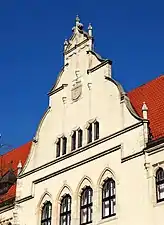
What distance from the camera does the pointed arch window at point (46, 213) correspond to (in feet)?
93.3

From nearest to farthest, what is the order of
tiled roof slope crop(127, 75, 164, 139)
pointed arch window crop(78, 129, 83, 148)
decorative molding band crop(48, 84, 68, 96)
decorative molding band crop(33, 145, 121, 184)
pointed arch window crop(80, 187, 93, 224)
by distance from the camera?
tiled roof slope crop(127, 75, 164, 139) < decorative molding band crop(33, 145, 121, 184) < pointed arch window crop(80, 187, 93, 224) < pointed arch window crop(78, 129, 83, 148) < decorative molding band crop(48, 84, 68, 96)

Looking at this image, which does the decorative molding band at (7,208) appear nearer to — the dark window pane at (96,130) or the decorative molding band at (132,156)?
the dark window pane at (96,130)

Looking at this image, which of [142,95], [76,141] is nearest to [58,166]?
[76,141]

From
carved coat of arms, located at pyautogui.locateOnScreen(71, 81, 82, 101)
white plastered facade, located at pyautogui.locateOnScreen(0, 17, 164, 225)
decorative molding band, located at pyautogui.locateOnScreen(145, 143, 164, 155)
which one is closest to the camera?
decorative molding band, located at pyautogui.locateOnScreen(145, 143, 164, 155)

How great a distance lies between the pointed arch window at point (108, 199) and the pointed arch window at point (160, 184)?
2.66 m

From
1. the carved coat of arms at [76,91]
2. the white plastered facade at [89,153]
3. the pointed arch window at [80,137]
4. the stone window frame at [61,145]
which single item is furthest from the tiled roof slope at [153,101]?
the stone window frame at [61,145]

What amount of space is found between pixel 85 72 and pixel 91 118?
2823mm

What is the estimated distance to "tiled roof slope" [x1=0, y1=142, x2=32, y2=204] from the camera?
32.5 m

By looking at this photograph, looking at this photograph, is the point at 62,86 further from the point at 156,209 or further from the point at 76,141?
the point at 156,209

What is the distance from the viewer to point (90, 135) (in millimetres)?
27594

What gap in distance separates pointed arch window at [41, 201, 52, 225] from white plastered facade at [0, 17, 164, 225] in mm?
271

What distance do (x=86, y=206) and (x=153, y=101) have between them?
5.99 meters

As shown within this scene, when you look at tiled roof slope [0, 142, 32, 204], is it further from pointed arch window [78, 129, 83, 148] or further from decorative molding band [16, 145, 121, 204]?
pointed arch window [78, 129, 83, 148]

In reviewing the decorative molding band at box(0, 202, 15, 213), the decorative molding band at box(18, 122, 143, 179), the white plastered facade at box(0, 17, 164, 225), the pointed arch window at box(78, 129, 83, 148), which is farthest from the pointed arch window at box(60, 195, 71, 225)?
the decorative molding band at box(0, 202, 15, 213)
